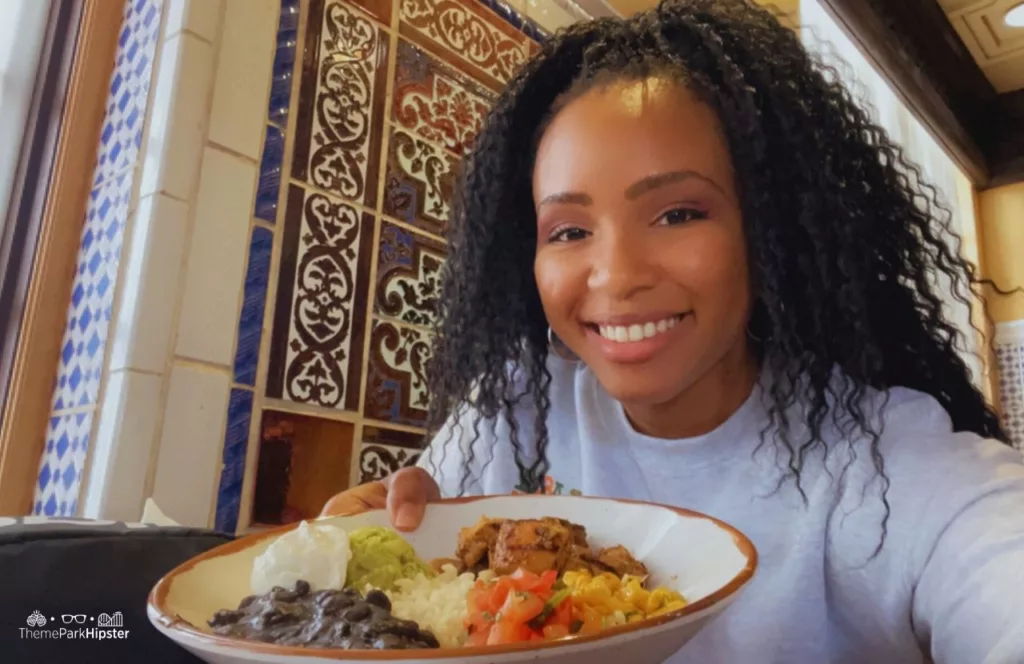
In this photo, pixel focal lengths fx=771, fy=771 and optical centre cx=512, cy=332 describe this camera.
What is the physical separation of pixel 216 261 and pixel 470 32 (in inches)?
31.9

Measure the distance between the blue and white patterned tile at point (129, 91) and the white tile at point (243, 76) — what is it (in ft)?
0.31

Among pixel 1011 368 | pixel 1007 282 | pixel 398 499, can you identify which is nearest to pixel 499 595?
pixel 398 499

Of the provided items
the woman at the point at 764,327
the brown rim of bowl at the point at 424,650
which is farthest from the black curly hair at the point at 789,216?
the brown rim of bowl at the point at 424,650

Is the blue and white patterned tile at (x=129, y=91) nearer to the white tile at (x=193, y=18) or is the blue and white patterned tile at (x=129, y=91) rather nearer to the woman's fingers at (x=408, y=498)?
the white tile at (x=193, y=18)

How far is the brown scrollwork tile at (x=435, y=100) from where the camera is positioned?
144 cm

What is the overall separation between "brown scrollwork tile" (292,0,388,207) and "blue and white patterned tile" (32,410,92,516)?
0.48m

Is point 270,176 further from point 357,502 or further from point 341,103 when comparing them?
point 357,502

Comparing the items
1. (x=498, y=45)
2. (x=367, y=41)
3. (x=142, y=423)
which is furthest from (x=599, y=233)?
(x=498, y=45)

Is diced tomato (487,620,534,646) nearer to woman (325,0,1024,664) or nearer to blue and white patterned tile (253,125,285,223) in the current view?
woman (325,0,1024,664)

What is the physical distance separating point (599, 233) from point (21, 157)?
35.8 inches

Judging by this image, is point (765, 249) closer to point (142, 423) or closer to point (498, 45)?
point (142, 423)

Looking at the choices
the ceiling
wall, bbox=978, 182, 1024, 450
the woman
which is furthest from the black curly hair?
wall, bbox=978, 182, 1024, 450

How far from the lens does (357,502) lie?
780 millimetres

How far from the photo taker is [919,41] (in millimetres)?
2725
